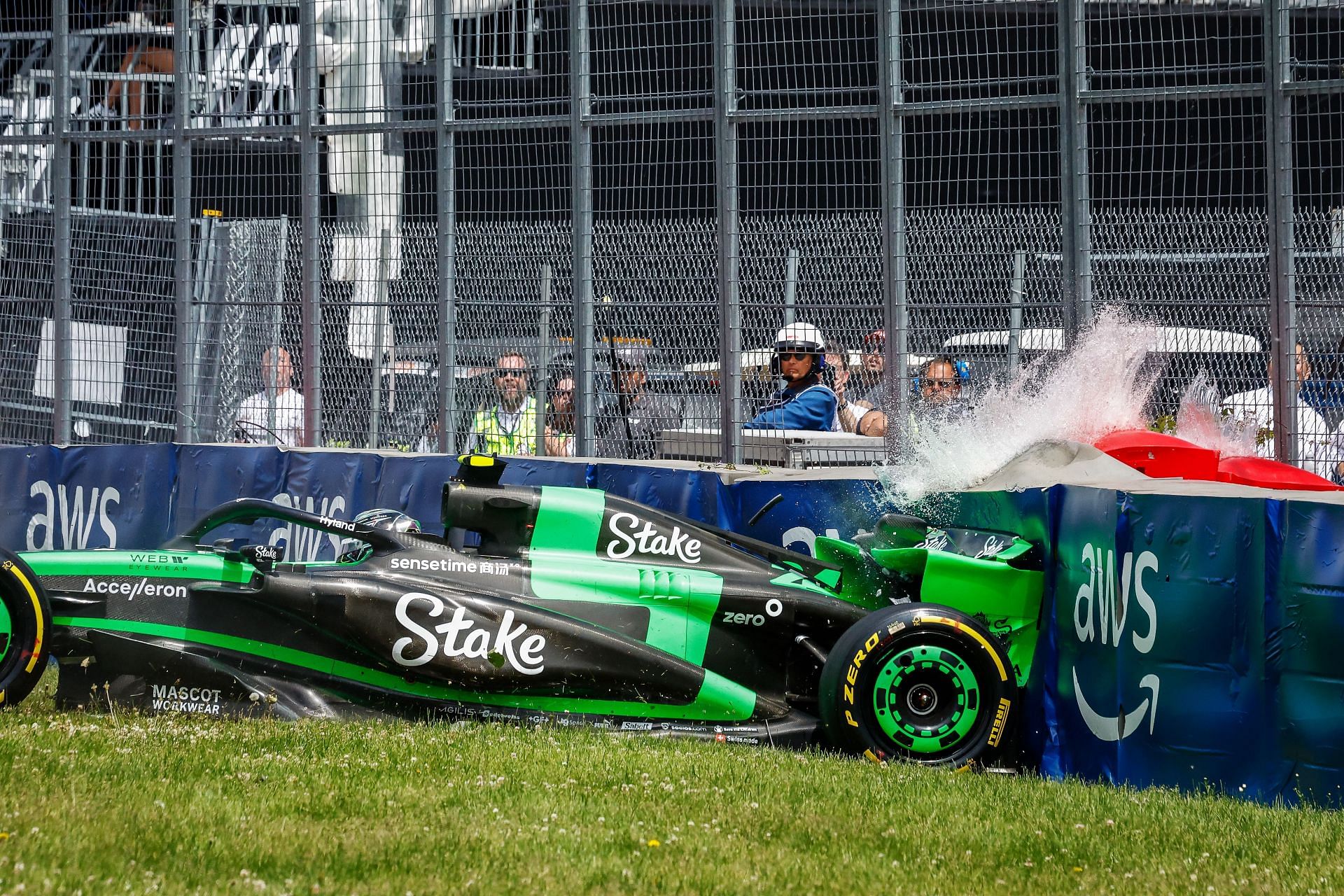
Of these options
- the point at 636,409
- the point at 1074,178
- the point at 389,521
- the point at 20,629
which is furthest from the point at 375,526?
the point at 1074,178

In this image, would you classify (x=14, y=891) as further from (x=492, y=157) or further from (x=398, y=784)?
(x=492, y=157)

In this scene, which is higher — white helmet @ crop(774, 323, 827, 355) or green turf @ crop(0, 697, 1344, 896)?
white helmet @ crop(774, 323, 827, 355)

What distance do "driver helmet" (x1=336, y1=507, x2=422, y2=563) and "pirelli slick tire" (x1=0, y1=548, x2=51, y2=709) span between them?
128 centimetres

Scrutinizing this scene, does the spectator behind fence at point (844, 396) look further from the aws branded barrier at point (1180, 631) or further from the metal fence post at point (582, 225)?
the metal fence post at point (582, 225)

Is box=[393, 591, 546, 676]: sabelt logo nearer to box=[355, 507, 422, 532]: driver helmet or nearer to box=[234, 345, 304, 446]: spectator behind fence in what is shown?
box=[355, 507, 422, 532]: driver helmet

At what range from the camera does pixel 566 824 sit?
4719 millimetres

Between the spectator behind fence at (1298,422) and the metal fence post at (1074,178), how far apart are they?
3.28ft

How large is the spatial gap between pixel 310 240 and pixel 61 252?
2.41 metres

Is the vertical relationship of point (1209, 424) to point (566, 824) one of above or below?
above

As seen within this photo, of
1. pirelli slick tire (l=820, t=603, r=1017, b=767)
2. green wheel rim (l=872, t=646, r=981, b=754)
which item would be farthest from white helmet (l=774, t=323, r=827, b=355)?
green wheel rim (l=872, t=646, r=981, b=754)

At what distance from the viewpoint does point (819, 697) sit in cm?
644

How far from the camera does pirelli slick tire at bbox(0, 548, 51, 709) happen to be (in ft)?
20.4

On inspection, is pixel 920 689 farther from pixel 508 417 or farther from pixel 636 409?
pixel 508 417

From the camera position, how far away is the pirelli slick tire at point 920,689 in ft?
20.4
